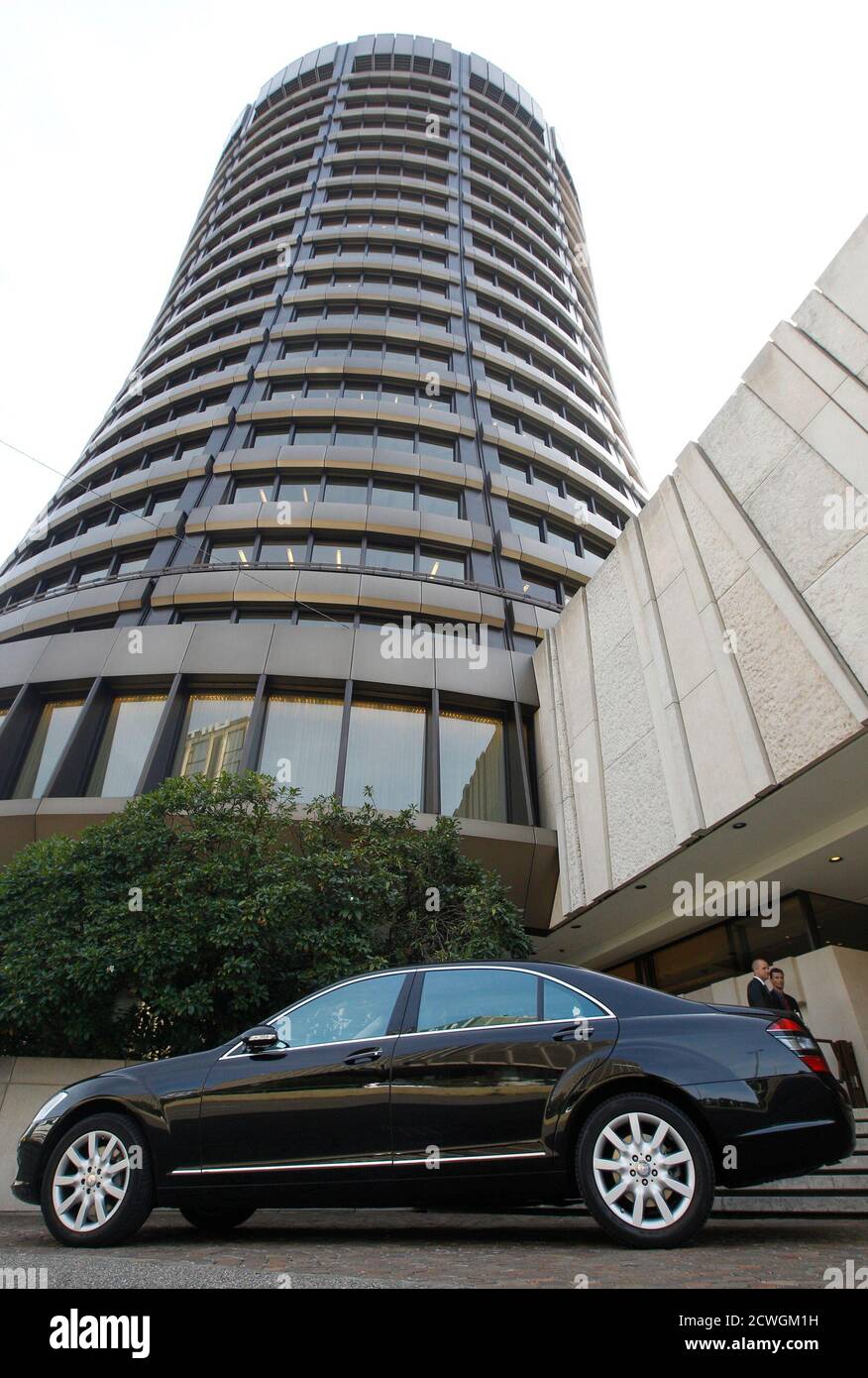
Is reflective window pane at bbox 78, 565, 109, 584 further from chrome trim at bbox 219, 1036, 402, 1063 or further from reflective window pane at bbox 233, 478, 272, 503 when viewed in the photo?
chrome trim at bbox 219, 1036, 402, 1063

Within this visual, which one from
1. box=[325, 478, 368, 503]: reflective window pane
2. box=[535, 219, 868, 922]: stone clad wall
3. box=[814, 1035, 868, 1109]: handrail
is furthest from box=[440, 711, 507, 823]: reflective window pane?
box=[325, 478, 368, 503]: reflective window pane

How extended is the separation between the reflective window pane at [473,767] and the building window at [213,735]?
3.72 m

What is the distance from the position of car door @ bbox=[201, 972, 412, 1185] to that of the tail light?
2.11 meters

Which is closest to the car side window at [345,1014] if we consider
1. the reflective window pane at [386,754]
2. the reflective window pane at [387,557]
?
the reflective window pane at [386,754]

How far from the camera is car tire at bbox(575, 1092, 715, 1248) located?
3.59 m

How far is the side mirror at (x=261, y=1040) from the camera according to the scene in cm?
437

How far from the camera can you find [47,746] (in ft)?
45.4

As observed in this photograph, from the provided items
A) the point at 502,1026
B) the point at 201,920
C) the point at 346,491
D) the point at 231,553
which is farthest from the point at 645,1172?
the point at 346,491

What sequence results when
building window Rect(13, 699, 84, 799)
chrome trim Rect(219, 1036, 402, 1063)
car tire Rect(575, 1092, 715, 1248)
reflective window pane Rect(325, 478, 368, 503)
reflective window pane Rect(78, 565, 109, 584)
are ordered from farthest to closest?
→ reflective window pane Rect(325, 478, 368, 503), reflective window pane Rect(78, 565, 109, 584), building window Rect(13, 699, 84, 799), chrome trim Rect(219, 1036, 402, 1063), car tire Rect(575, 1092, 715, 1248)

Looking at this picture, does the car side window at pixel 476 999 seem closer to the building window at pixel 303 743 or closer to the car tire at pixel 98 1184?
the car tire at pixel 98 1184

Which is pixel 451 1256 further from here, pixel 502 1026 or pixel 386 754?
pixel 386 754

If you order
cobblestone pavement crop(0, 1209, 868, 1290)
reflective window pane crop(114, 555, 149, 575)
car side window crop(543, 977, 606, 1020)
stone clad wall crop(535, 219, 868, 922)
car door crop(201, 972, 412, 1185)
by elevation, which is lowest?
cobblestone pavement crop(0, 1209, 868, 1290)
